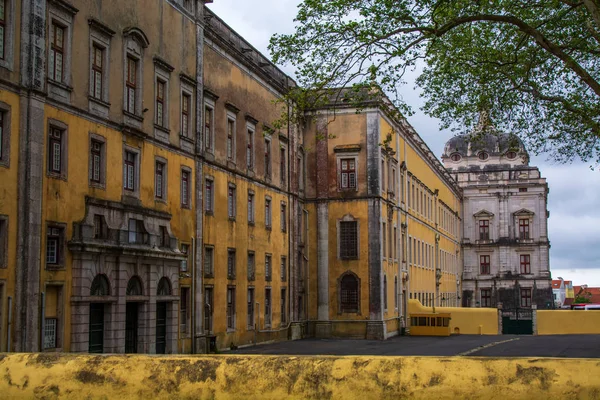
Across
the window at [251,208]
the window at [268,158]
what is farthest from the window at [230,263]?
the window at [268,158]

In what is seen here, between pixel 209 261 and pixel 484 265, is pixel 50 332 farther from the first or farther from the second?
pixel 484 265

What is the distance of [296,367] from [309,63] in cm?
1328

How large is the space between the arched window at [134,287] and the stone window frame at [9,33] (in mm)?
7653

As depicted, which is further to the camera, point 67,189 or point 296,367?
point 67,189

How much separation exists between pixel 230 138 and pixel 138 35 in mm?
9248

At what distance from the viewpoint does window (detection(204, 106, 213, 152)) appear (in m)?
31.6

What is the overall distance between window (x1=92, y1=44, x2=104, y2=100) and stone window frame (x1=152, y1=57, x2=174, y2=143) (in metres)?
3.20

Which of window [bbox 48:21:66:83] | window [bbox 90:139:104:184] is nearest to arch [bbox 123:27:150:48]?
window [bbox 48:21:66:83]

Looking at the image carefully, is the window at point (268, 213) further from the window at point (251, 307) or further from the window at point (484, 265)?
the window at point (484, 265)

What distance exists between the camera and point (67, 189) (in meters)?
21.8

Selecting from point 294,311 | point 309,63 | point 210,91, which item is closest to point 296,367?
point 309,63

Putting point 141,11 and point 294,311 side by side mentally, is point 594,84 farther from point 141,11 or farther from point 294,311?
point 294,311

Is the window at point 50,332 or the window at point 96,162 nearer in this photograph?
the window at point 50,332

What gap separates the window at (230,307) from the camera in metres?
33.4
